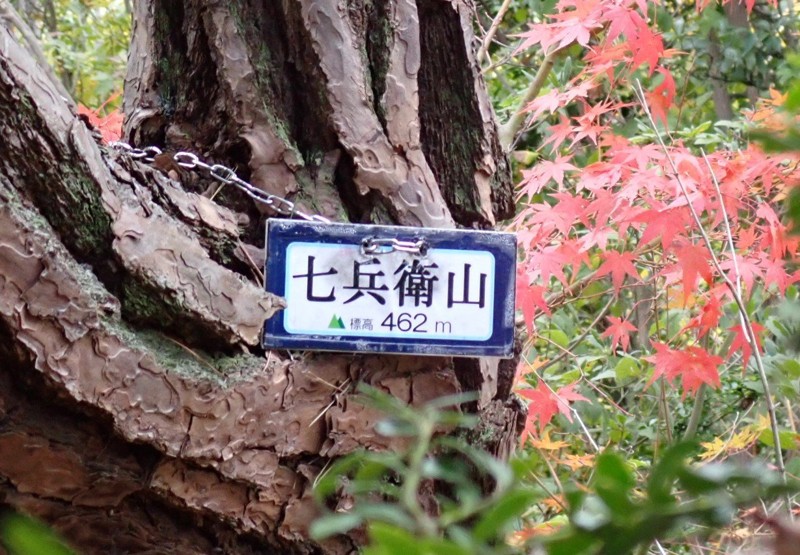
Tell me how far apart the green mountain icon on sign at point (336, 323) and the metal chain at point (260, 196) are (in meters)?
0.08

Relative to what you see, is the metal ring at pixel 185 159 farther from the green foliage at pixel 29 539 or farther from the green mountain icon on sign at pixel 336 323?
the green foliage at pixel 29 539

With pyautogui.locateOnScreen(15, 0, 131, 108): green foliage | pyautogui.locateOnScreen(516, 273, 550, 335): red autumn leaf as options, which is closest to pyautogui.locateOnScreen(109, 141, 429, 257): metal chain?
pyautogui.locateOnScreen(516, 273, 550, 335): red autumn leaf

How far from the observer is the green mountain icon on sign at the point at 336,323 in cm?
94

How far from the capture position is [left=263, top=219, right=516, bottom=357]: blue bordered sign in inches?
36.7

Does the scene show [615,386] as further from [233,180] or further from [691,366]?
[233,180]

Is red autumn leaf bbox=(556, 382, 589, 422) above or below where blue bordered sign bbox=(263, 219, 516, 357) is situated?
below

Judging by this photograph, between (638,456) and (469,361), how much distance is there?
4.40 feet

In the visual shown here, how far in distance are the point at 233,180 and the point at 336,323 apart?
0.65 ft

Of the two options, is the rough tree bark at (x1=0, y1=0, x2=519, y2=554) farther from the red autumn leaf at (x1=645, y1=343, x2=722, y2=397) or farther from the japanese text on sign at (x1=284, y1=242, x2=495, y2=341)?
the red autumn leaf at (x1=645, y1=343, x2=722, y2=397)

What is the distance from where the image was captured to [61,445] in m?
0.82

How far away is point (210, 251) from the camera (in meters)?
0.91

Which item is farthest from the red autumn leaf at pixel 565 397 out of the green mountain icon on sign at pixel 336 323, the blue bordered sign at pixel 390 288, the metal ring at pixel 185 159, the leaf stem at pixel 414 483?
the leaf stem at pixel 414 483

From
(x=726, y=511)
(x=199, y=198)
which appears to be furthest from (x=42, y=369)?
(x=726, y=511)

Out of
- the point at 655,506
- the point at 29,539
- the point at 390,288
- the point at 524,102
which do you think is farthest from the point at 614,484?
the point at 524,102
